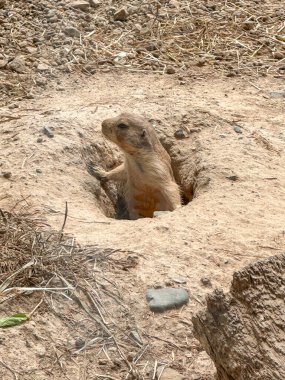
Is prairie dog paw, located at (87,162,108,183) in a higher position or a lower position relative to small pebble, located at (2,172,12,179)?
lower

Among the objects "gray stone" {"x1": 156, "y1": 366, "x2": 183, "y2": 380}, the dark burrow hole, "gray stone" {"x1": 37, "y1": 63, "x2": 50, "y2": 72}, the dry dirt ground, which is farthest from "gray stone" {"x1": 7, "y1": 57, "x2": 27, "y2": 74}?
"gray stone" {"x1": 156, "y1": 366, "x2": 183, "y2": 380}

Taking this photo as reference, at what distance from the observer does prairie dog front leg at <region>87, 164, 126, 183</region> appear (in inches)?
269

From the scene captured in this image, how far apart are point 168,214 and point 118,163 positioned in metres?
1.95

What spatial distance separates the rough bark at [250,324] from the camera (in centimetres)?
358

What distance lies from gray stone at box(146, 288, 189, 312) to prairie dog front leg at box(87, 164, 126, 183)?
216 cm

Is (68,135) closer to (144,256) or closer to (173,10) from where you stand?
(144,256)

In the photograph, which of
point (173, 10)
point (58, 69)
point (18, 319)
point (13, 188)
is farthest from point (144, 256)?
point (173, 10)

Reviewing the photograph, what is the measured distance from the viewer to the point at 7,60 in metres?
8.22

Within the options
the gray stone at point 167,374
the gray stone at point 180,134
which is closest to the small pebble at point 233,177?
the gray stone at point 180,134

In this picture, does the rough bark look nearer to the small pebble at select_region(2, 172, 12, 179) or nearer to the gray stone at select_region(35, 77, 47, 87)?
the small pebble at select_region(2, 172, 12, 179)

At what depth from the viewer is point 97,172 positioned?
6.87 meters

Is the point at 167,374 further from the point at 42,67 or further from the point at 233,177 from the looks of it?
the point at 42,67

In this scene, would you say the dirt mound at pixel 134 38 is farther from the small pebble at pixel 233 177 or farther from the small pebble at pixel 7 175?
the small pebble at pixel 233 177

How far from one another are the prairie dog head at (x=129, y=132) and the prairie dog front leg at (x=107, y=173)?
8.4 inches
